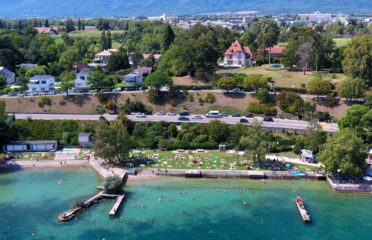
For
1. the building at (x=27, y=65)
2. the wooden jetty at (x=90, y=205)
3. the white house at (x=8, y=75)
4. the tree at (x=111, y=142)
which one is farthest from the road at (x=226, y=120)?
the building at (x=27, y=65)

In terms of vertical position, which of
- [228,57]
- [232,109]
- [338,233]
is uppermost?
[228,57]

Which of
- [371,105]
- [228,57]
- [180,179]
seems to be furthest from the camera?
[228,57]

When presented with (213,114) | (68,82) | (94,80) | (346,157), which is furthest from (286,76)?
(68,82)

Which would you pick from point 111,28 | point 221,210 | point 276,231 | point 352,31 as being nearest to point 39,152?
point 221,210

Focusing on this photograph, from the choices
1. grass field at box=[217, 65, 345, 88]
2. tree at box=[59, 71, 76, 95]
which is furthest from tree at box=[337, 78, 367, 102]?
tree at box=[59, 71, 76, 95]

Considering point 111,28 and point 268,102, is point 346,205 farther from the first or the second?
point 111,28

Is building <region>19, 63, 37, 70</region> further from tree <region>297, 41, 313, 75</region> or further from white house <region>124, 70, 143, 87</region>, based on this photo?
tree <region>297, 41, 313, 75</region>

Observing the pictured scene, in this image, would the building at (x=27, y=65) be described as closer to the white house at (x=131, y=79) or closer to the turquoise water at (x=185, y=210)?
the white house at (x=131, y=79)
